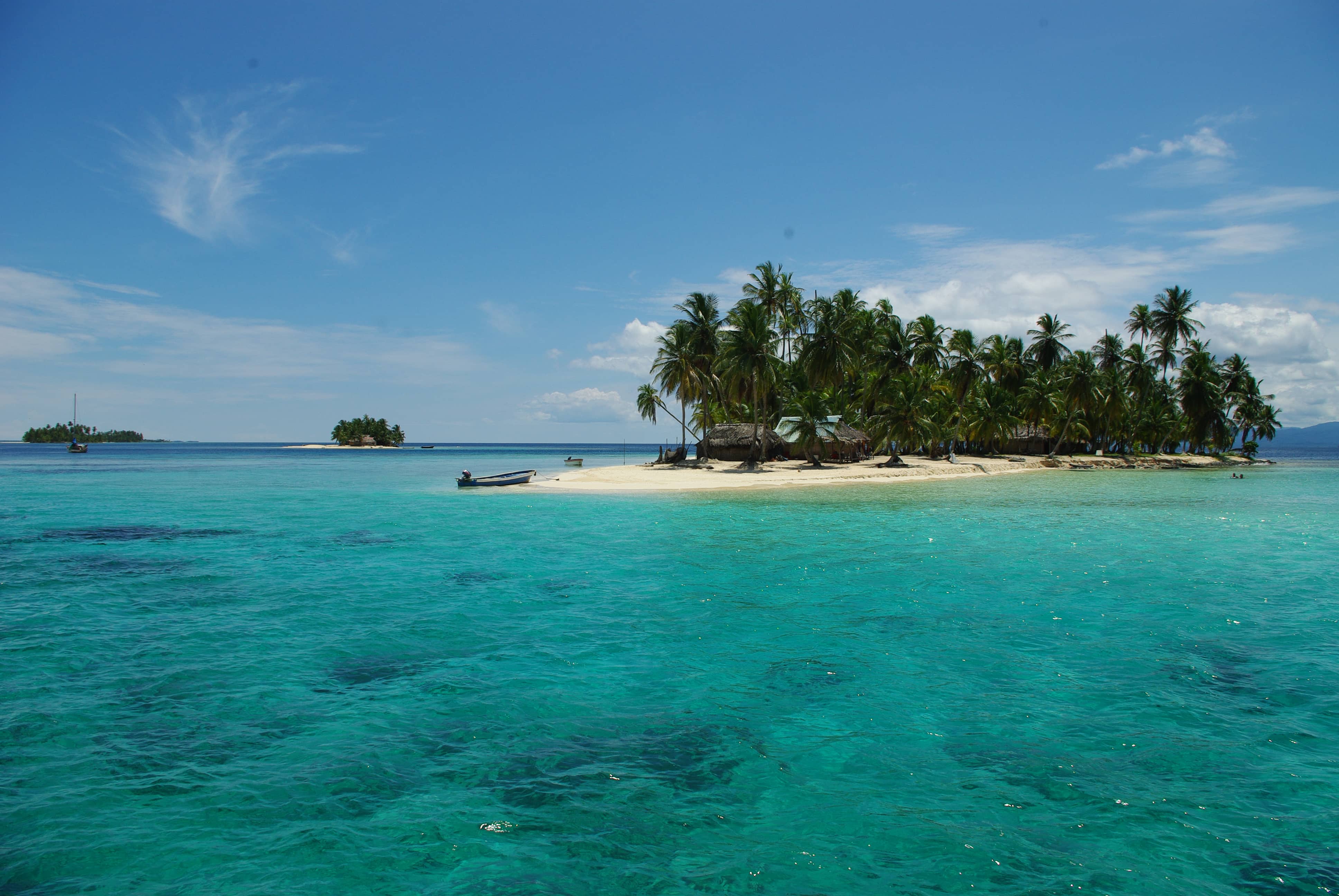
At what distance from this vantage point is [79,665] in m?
10.1

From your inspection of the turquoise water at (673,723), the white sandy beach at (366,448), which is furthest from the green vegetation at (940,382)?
the white sandy beach at (366,448)

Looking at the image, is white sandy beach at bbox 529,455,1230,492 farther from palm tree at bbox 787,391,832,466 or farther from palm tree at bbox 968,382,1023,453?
palm tree at bbox 968,382,1023,453

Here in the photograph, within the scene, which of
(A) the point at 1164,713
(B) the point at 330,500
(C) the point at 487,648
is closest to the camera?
(A) the point at 1164,713

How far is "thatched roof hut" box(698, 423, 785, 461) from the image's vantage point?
57250mm

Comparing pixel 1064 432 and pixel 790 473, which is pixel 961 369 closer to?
pixel 1064 432

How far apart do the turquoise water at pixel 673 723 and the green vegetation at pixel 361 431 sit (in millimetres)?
158269

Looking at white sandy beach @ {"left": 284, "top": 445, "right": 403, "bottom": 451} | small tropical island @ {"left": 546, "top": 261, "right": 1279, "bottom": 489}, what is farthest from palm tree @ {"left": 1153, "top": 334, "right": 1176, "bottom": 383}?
white sandy beach @ {"left": 284, "top": 445, "right": 403, "bottom": 451}

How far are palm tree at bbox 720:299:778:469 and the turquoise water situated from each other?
31.1 meters

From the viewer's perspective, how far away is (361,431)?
549 ft

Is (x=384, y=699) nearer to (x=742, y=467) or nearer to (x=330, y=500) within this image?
(x=330, y=500)

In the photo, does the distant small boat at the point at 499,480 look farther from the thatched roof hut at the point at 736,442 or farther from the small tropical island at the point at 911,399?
the thatched roof hut at the point at 736,442

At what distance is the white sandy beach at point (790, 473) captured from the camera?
141 ft

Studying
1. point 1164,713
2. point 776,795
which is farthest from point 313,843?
point 1164,713

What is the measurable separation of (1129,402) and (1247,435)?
98.4 ft
